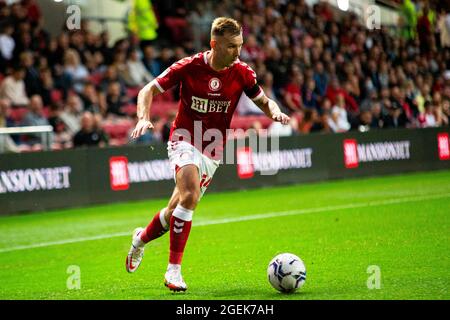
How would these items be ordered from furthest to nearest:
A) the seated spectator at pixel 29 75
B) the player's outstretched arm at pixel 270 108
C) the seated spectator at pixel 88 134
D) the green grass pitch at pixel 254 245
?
the seated spectator at pixel 29 75 → the seated spectator at pixel 88 134 → the player's outstretched arm at pixel 270 108 → the green grass pitch at pixel 254 245

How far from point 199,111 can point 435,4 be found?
64.0ft

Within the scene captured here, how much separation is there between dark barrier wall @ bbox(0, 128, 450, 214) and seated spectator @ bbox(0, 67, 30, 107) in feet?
6.70

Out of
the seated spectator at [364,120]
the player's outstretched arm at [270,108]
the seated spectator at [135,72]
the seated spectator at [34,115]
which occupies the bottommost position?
the player's outstretched arm at [270,108]

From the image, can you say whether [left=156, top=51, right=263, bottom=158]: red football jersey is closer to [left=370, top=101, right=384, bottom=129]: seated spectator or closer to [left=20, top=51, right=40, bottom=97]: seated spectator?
[left=20, top=51, right=40, bottom=97]: seated spectator

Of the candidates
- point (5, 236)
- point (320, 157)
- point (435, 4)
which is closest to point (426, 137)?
point (320, 157)

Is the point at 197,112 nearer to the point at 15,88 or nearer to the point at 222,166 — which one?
the point at 222,166

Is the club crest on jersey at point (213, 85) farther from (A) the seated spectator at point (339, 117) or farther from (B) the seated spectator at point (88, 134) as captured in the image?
(A) the seated spectator at point (339, 117)

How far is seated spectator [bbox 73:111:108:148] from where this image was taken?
16.5 meters

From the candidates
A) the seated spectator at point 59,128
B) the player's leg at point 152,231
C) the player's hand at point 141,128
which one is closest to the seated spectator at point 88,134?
the seated spectator at point 59,128

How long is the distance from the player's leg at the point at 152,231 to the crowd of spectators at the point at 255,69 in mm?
7250

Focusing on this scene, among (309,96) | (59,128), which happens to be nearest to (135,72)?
(59,128)

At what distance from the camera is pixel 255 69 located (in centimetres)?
2120

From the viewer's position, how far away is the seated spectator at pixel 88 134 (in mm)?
16531

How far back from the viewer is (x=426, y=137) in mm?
21500
